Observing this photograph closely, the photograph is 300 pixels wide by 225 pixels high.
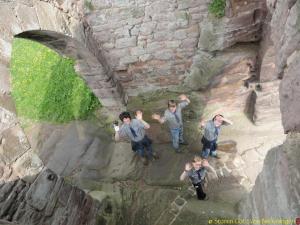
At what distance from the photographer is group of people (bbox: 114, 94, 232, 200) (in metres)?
4.23

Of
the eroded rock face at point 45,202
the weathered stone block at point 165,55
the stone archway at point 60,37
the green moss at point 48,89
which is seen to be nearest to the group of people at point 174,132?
the weathered stone block at point 165,55

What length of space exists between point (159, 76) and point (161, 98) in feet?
1.63

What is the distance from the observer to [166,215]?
4.10 m

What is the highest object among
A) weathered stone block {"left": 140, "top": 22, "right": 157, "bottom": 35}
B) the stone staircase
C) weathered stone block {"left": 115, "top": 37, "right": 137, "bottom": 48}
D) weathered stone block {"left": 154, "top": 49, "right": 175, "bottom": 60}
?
weathered stone block {"left": 140, "top": 22, "right": 157, "bottom": 35}

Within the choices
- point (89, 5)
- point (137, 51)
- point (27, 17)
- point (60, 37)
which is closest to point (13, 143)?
point (27, 17)

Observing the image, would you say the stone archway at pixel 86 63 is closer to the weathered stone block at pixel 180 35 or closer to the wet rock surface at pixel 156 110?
the wet rock surface at pixel 156 110

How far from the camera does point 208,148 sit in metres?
5.00

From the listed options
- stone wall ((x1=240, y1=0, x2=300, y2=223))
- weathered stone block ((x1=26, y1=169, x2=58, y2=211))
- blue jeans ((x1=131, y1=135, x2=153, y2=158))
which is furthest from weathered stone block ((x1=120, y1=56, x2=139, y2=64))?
stone wall ((x1=240, y1=0, x2=300, y2=223))

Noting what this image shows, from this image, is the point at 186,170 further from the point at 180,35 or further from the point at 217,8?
→ the point at 217,8

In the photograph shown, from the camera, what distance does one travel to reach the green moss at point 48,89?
273 inches

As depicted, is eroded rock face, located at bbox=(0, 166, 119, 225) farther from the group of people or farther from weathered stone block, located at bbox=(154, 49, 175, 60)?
weathered stone block, located at bbox=(154, 49, 175, 60)

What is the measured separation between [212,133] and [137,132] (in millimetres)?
1113

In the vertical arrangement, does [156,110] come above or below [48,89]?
below

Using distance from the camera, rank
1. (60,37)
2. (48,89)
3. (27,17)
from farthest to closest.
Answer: (48,89) < (60,37) < (27,17)
